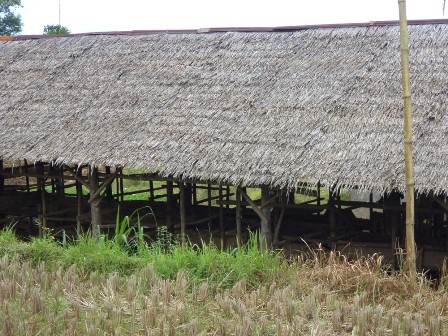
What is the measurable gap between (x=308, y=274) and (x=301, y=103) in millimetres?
4083

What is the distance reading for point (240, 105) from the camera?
10.2 m

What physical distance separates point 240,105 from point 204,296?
478cm

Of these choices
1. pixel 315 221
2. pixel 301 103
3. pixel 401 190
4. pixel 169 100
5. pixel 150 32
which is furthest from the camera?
pixel 150 32

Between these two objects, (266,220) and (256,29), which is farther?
(256,29)

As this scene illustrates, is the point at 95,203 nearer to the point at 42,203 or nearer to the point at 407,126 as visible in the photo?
the point at 42,203

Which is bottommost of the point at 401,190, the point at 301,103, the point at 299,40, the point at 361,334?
the point at 361,334

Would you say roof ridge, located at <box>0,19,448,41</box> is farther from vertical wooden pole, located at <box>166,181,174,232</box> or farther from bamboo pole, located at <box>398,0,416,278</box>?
bamboo pole, located at <box>398,0,416,278</box>

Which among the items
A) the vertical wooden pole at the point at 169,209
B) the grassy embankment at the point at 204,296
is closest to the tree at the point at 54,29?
the vertical wooden pole at the point at 169,209

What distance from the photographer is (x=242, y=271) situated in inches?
246

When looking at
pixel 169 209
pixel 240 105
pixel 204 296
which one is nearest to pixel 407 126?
pixel 204 296

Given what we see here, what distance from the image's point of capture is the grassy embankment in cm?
519

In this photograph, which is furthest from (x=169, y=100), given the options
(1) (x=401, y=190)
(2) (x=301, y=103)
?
(1) (x=401, y=190)

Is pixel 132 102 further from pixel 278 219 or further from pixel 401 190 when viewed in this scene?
pixel 401 190

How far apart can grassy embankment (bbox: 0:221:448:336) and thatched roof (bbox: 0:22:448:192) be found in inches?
91.0
